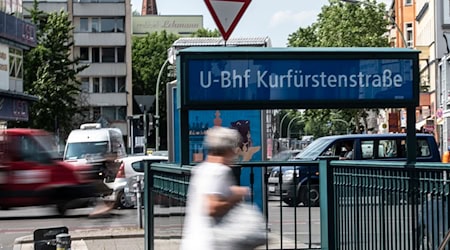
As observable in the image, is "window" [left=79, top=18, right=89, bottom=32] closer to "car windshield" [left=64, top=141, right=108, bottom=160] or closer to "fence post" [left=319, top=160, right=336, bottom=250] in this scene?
"car windshield" [left=64, top=141, right=108, bottom=160]

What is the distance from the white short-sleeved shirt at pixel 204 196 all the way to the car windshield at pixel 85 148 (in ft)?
107

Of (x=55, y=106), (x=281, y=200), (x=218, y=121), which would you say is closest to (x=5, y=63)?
(x=55, y=106)

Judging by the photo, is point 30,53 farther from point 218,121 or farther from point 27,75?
point 218,121

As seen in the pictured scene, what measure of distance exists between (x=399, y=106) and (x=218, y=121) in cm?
573

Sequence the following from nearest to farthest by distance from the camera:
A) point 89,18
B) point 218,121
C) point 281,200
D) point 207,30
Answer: point 281,200
point 218,121
point 89,18
point 207,30

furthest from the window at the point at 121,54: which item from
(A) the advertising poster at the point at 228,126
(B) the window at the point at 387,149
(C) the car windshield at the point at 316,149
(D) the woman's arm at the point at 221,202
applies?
(D) the woman's arm at the point at 221,202

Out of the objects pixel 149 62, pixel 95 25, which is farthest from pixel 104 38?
pixel 149 62

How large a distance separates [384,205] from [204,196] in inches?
84.3

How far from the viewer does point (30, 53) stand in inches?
2596

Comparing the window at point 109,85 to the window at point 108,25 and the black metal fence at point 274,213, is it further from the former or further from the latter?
the black metal fence at point 274,213

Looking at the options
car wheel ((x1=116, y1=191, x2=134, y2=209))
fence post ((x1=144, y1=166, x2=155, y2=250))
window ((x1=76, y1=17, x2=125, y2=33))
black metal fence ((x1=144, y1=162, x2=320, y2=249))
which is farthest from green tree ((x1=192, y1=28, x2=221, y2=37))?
black metal fence ((x1=144, y1=162, x2=320, y2=249))

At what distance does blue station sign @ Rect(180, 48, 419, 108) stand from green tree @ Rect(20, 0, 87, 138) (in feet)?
182

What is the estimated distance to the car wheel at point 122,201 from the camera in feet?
79.1

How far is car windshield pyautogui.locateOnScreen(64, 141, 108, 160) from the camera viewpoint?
38.6 meters
